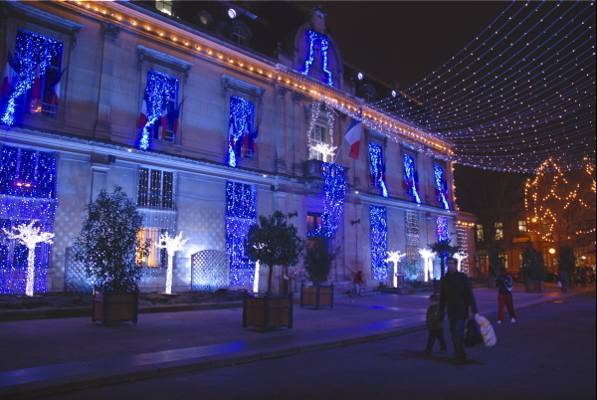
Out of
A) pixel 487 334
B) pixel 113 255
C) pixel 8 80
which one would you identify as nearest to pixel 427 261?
pixel 113 255

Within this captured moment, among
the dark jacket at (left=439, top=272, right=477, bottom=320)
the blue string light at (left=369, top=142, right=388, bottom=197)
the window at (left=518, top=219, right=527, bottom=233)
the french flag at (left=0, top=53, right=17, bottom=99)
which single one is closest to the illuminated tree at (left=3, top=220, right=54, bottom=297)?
the french flag at (left=0, top=53, right=17, bottom=99)

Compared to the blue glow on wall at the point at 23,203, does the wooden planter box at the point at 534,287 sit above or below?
below

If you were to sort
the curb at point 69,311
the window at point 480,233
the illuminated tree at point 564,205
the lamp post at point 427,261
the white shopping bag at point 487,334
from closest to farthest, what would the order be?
1. the white shopping bag at point 487,334
2. the curb at point 69,311
3. the lamp post at point 427,261
4. the illuminated tree at point 564,205
5. the window at point 480,233

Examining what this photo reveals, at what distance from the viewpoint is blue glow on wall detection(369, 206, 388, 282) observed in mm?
33250

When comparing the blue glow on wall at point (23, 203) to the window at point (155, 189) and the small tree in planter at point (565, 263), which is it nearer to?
the window at point (155, 189)

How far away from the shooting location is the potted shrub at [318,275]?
20.1 m

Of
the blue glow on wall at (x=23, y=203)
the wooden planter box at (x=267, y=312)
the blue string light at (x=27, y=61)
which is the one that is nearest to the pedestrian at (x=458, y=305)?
the wooden planter box at (x=267, y=312)

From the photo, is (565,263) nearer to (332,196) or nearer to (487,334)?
(332,196)

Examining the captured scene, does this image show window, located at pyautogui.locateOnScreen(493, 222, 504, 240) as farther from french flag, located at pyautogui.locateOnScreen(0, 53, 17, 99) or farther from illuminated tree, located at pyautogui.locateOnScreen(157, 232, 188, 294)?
french flag, located at pyautogui.locateOnScreen(0, 53, 17, 99)

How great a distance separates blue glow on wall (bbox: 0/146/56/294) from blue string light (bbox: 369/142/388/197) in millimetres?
21544

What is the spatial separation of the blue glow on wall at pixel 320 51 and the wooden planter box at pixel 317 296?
15.1 metres

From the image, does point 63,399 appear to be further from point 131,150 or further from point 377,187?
point 377,187

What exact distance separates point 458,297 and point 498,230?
63162 millimetres

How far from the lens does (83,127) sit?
66.5 feet
